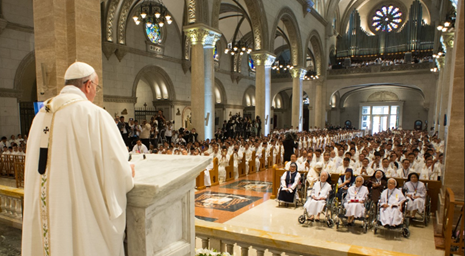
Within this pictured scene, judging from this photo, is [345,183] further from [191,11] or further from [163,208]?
[191,11]

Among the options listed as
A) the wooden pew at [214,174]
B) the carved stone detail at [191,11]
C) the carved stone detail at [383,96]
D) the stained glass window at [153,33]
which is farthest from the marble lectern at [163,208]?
the carved stone detail at [383,96]

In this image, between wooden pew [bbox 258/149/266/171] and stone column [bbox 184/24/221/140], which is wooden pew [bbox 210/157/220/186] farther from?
stone column [bbox 184/24/221/140]

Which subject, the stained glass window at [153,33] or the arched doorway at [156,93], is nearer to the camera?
the stained glass window at [153,33]

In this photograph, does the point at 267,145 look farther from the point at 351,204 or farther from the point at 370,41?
the point at 370,41

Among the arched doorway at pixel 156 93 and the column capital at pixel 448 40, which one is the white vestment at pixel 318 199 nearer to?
the column capital at pixel 448 40

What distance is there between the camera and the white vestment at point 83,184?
65.2 inches

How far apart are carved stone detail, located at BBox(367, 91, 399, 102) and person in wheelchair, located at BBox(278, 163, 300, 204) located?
3123 centimetres

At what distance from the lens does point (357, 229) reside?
605 centimetres

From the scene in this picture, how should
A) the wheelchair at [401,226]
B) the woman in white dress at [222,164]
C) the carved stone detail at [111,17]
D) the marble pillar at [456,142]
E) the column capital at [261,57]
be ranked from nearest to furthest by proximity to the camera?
the marble pillar at [456,142] < the wheelchair at [401,226] < the woman in white dress at [222,164] < the carved stone detail at [111,17] < the column capital at [261,57]

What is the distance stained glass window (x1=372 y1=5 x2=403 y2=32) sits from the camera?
110ft

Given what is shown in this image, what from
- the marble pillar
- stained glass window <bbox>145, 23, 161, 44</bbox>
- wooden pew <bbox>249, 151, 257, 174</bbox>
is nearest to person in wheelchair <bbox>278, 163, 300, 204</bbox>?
the marble pillar

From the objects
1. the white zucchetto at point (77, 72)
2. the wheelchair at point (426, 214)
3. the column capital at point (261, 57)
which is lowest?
the wheelchair at point (426, 214)

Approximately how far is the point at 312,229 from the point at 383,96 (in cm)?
3277

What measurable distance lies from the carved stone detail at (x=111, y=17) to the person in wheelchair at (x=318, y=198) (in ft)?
49.0
